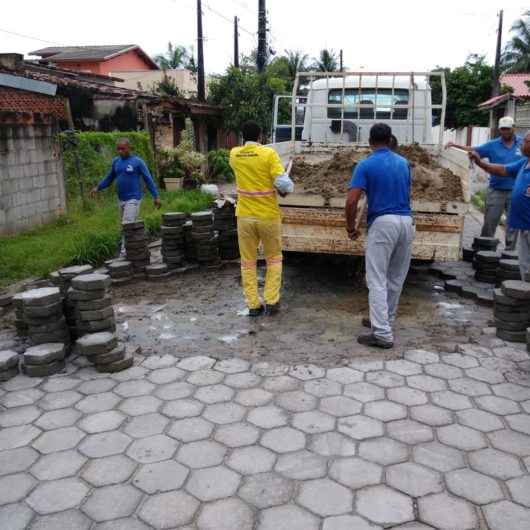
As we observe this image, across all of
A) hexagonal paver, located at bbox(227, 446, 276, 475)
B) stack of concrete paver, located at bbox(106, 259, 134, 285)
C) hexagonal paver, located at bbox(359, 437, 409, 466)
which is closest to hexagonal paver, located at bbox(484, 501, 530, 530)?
hexagonal paver, located at bbox(359, 437, 409, 466)

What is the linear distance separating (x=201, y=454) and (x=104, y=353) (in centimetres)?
141

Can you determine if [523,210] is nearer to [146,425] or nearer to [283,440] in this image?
[283,440]

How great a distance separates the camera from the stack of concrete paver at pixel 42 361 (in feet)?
13.2

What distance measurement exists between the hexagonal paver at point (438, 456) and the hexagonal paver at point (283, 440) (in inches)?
25.9

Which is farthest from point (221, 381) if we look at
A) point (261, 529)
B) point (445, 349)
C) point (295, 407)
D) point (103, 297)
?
point (445, 349)

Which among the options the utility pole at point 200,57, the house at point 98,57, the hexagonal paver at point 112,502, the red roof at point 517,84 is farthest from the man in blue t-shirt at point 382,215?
the house at point 98,57

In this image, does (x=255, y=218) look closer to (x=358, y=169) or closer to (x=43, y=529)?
(x=358, y=169)

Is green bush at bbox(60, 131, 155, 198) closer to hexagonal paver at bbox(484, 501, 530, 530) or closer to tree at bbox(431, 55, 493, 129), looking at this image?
hexagonal paver at bbox(484, 501, 530, 530)

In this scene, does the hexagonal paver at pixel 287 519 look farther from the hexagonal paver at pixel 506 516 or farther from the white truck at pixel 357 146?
the white truck at pixel 357 146

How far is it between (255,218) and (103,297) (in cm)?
162

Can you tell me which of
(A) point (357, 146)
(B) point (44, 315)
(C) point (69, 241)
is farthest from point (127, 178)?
(B) point (44, 315)

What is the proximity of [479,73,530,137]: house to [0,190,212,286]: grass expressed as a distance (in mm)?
17836

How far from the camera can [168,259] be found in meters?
6.92

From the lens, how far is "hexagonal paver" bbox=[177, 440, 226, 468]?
117 inches
